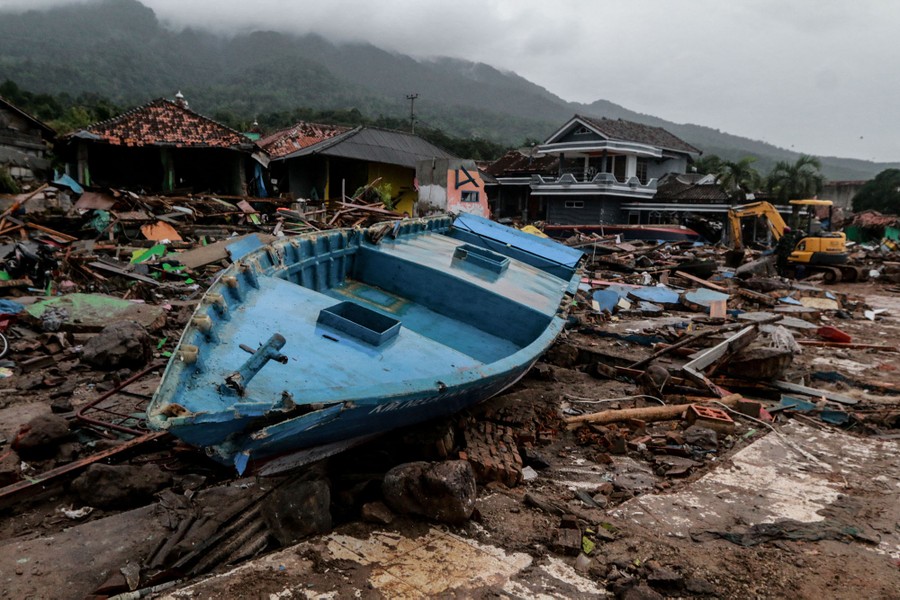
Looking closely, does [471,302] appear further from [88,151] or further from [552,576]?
[88,151]

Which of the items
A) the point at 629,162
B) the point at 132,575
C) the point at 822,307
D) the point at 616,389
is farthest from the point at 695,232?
the point at 132,575

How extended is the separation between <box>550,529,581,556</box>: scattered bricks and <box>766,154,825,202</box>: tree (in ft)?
130

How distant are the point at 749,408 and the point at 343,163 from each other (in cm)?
2305

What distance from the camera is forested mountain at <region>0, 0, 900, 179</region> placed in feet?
258

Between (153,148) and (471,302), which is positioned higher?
(153,148)

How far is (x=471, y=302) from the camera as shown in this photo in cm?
601

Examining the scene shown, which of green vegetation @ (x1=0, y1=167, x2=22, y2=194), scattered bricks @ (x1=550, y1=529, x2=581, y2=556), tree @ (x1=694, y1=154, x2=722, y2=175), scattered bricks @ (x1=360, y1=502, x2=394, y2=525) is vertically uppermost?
tree @ (x1=694, y1=154, x2=722, y2=175)

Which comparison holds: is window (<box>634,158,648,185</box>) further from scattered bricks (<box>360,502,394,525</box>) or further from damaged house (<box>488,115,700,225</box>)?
scattered bricks (<box>360,502,394,525</box>)

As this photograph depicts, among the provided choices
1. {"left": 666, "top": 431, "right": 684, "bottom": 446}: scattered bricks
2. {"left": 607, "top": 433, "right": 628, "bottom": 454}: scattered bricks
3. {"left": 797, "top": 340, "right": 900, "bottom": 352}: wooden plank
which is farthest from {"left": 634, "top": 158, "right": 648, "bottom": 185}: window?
{"left": 607, "top": 433, "right": 628, "bottom": 454}: scattered bricks

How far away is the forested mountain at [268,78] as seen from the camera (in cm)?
7875

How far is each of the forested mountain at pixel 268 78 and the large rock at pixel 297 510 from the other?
1973 inches

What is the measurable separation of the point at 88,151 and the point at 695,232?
83.5 ft

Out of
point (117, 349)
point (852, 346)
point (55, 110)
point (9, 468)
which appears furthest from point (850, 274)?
point (55, 110)

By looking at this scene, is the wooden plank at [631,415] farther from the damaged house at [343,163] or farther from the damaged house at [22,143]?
the damaged house at [22,143]
